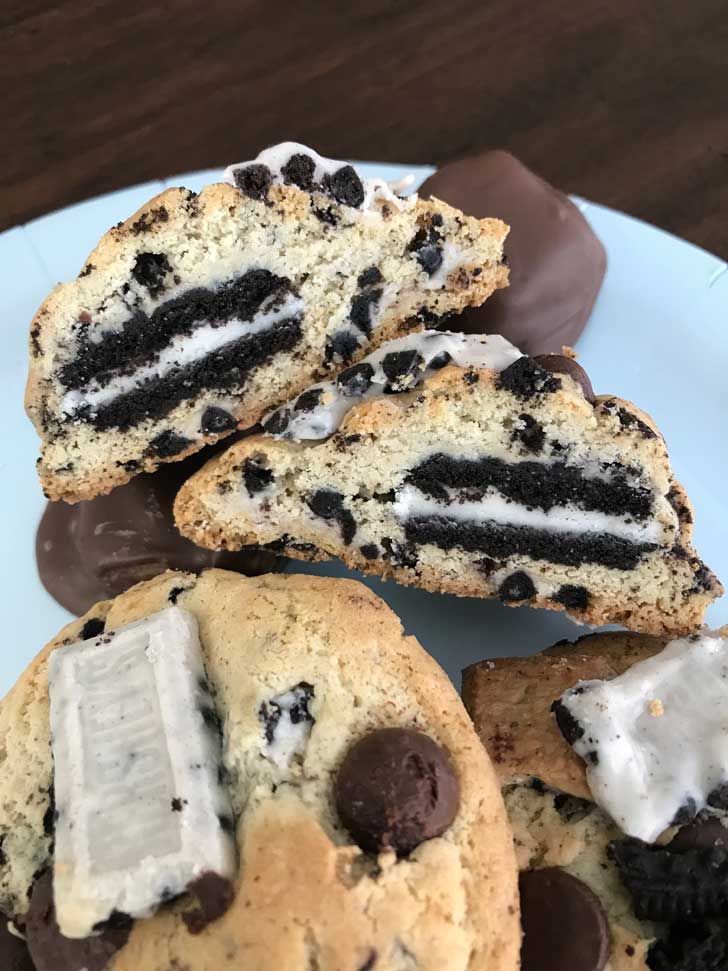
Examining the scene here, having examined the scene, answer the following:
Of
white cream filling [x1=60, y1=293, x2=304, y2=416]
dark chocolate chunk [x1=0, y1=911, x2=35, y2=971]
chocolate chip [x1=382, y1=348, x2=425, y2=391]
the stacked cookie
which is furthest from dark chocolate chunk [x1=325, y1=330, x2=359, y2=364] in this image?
dark chocolate chunk [x1=0, y1=911, x2=35, y2=971]

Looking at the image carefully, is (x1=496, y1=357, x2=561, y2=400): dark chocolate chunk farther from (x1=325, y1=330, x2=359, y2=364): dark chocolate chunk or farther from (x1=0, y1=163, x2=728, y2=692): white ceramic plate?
(x1=0, y1=163, x2=728, y2=692): white ceramic plate

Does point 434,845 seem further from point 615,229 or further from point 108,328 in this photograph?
point 615,229

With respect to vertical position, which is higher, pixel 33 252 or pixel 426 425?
pixel 33 252

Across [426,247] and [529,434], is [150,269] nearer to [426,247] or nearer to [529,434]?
[426,247]

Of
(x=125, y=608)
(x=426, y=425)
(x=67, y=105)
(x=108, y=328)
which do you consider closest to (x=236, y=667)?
(x=125, y=608)

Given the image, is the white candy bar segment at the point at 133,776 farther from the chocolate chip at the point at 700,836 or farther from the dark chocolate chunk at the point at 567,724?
the chocolate chip at the point at 700,836

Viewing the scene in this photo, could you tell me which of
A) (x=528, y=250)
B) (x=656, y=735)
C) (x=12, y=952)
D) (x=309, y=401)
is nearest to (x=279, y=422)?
(x=309, y=401)
